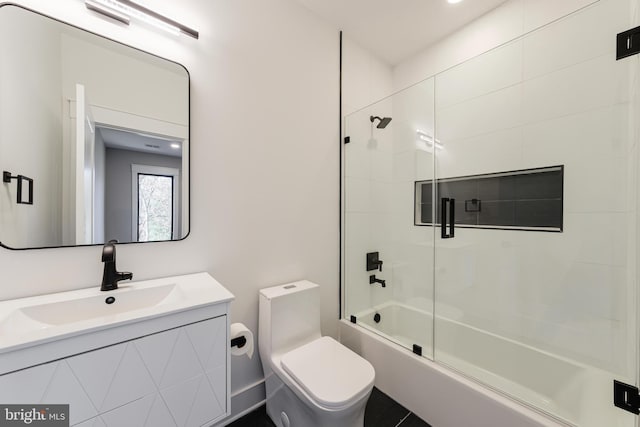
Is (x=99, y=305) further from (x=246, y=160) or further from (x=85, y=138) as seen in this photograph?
(x=246, y=160)

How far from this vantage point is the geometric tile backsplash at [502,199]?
59.0 inches

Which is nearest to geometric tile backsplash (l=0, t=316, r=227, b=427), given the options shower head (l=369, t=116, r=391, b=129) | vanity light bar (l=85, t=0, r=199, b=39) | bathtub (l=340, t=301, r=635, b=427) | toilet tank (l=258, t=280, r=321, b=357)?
toilet tank (l=258, t=280, r=321, b=357)

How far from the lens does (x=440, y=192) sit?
5.84 ft

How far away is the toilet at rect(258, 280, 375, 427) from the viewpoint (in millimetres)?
1155

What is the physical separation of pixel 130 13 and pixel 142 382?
5.10ft

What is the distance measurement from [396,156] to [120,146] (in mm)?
1865

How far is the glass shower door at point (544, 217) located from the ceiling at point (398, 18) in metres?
0.49

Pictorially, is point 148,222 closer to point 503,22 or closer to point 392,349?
point 392,349

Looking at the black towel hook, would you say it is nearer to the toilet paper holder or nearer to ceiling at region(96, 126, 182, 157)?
ceiling at region(96, 126, 182, 157)

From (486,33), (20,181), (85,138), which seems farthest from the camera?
(486,33)

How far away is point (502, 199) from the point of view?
1.69m

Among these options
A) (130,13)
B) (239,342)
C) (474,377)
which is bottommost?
(474,377)

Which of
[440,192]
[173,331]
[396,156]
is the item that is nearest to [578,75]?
[440,192]

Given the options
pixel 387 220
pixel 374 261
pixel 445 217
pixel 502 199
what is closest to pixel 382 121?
pixel 387 220
